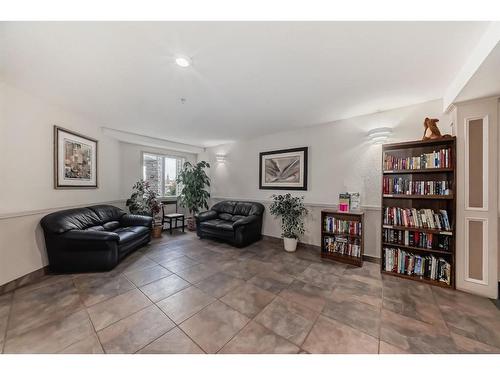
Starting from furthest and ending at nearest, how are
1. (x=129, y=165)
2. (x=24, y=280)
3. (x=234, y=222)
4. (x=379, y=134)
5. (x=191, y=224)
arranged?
(x=191, y=224), (x=129, y=165), (x=234, y=222), (x=379, y=134), (x=24, y=280)

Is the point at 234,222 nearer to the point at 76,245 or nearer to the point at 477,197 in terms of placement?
the point at 76,245

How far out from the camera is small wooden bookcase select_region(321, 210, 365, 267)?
9.83 feet

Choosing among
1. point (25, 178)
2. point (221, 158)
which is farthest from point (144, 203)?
point (221, 158)

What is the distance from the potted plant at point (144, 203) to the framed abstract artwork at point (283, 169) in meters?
2.70

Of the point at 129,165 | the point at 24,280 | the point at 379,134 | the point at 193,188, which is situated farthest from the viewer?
the point at 193,188

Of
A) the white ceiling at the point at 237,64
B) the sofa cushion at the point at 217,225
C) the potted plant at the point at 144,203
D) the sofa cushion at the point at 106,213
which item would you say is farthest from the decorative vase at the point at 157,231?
the white ceiling at the point at 237,64

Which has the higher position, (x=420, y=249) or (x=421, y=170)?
(x=421, y=170)

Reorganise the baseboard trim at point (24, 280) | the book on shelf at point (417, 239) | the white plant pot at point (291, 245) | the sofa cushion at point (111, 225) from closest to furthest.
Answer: the baseboard trim at point (24, 280) < the book on shelf at point (417, 239) < the sofa cushion at point (111, 225) < the white plant pot at point (291, 245)

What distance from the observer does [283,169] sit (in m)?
4.18

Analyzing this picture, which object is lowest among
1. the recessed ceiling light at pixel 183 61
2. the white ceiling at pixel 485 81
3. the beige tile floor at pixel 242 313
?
the beige tile floor at pixel 242 313

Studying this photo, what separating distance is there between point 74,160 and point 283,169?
400cm

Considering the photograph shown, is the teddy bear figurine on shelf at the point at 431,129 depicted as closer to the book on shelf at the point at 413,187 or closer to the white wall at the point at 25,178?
the book on shelf at the point at 413,187

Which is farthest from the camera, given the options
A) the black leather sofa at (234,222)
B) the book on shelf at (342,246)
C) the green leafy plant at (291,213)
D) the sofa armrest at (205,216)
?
the sofa armrest at (205,216)

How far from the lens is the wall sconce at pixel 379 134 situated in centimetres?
283
